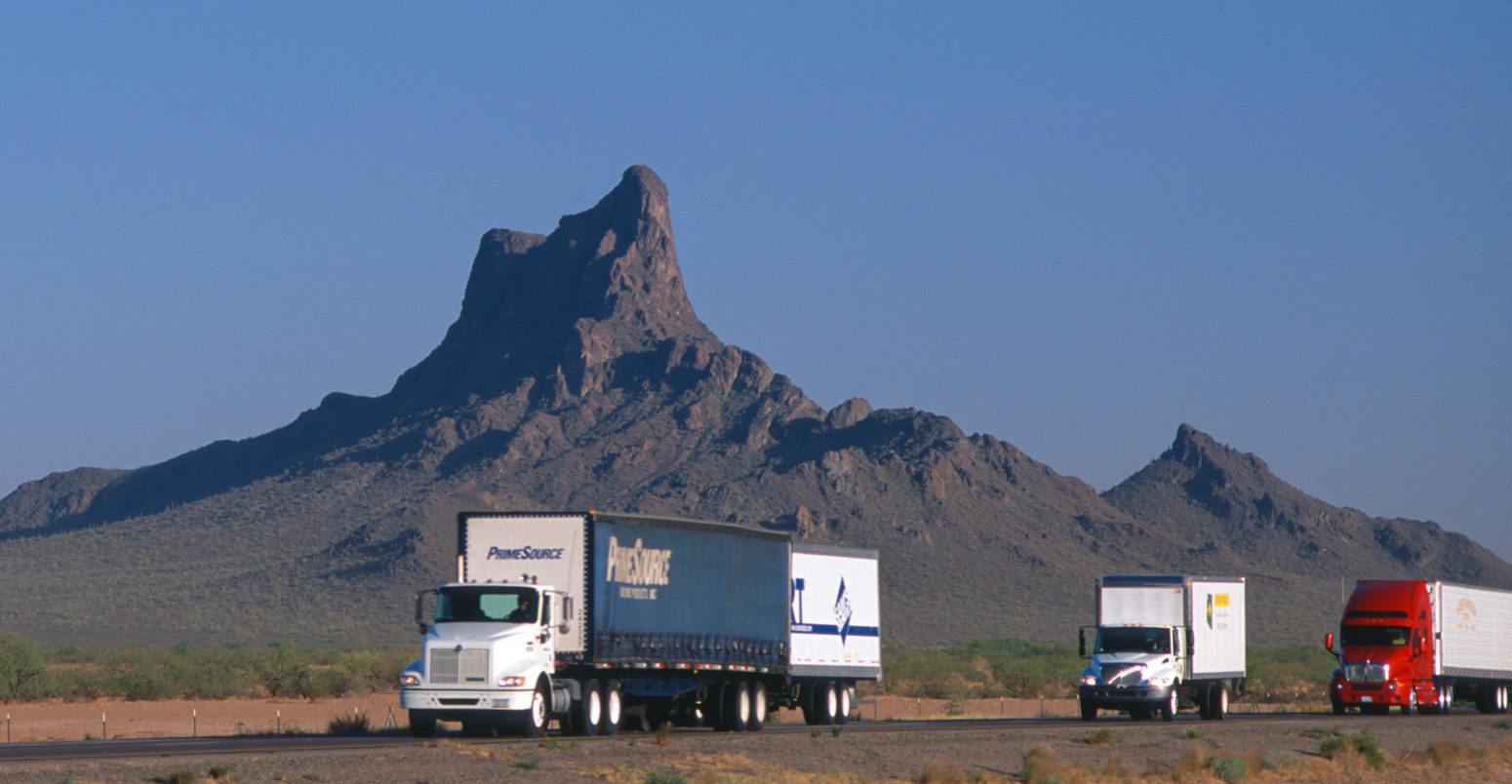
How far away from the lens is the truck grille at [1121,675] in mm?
43500

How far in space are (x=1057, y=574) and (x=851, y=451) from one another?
24892 millimetres

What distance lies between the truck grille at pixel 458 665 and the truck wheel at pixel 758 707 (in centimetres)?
821

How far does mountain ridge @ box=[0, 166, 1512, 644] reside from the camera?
433 feet

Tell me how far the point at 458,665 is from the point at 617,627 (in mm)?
3202

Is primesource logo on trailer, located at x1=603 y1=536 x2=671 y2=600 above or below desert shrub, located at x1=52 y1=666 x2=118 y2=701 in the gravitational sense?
above

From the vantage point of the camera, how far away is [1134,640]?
44.0 m

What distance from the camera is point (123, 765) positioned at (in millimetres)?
26406

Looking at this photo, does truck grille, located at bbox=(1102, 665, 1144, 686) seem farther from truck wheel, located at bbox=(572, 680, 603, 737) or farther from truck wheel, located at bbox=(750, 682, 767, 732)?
truck wheel, located at bbox=(572, 680, 603, 737)

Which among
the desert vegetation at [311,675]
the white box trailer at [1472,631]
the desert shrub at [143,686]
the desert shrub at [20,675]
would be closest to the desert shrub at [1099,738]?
the white box trailer at [1472,631]

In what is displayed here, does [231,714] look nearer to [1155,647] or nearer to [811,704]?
[811,704]

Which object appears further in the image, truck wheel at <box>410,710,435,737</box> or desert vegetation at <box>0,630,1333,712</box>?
desert vegetation at <box>0,630,1333,712</box>

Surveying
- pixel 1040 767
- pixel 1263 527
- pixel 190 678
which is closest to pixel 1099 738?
pixel 1040 767

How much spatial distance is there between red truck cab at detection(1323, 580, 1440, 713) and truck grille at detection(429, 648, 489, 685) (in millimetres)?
26043

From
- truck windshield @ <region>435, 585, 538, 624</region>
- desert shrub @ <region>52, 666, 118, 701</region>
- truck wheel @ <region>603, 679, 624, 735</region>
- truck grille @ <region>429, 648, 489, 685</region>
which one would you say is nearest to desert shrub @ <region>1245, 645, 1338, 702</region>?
truck wheel @ <region>603, 679, 624, 735</region>
